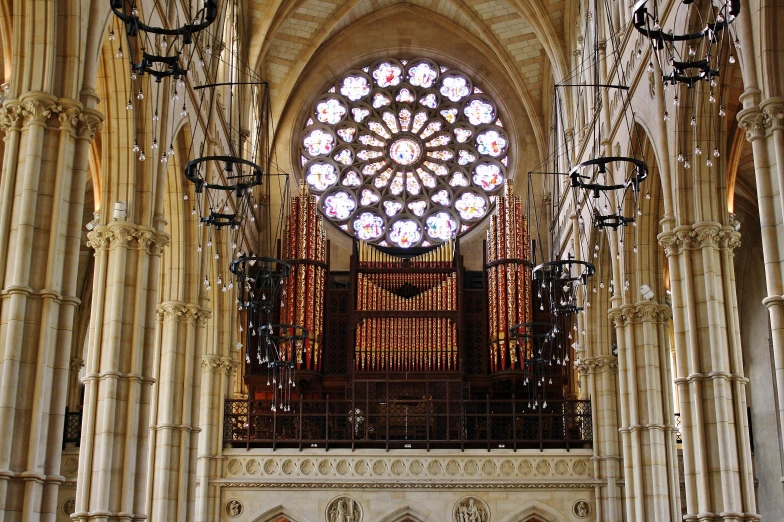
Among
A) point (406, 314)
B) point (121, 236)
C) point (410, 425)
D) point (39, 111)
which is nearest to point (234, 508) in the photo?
point (410, 425)

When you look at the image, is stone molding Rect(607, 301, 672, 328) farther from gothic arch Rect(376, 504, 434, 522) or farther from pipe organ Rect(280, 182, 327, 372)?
pipe organ Rect(280, 182, 327, 372)

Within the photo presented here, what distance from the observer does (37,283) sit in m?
15.0

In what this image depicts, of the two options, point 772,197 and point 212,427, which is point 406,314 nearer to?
point 212,427

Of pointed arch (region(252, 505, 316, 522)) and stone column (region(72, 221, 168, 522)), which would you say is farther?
pointed arch (region(252, 505, 316, 522))

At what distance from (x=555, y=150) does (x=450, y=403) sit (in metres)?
9.39

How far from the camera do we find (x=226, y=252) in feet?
Answer: 93.3

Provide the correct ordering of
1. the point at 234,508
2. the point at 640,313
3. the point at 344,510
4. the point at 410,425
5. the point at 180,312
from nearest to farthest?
the point at 640,313 → the point at 180,312 → the point at 344,510 → the point at 234,508 → the point at 410,425

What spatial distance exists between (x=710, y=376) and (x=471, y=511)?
9.92 meters

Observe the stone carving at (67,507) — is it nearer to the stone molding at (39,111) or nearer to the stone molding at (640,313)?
the stone molding at (640,313)

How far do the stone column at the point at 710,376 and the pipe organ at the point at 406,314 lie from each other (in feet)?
37.5

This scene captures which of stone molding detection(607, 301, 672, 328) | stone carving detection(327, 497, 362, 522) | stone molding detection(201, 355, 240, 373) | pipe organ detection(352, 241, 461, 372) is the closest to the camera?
stone molding detection(607, 301, 672, 328)

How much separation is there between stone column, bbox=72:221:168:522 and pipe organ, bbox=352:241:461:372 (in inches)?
443

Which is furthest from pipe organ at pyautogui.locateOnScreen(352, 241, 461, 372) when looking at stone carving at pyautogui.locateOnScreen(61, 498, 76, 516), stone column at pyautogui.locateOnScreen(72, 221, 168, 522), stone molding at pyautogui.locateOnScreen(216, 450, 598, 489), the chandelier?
the chandelier

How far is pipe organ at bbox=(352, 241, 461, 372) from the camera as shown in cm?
3083
